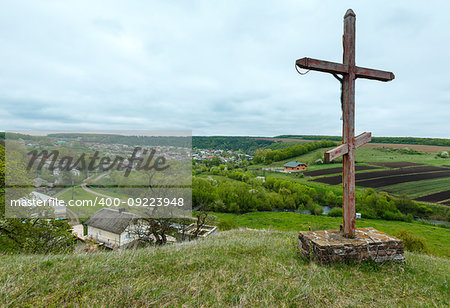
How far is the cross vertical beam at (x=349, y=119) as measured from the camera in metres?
5.19

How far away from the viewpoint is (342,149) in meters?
5.08

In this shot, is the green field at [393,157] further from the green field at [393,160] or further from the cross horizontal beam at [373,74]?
the cross horizontal beam at [373,74]

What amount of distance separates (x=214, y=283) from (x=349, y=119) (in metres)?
4.72

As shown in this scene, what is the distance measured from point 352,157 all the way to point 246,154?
339 feet

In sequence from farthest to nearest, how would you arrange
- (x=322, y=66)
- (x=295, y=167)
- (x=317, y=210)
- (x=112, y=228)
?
(x=295, y=167) < (x=317, y=210) < (x=112, y=228) < (x=322, y=66)

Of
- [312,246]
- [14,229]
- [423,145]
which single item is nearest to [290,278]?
[312,246]

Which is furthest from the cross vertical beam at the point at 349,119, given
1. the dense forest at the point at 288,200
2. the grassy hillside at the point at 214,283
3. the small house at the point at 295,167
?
the small house at the point at 295,167

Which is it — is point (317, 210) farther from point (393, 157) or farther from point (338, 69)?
point (338, 69)

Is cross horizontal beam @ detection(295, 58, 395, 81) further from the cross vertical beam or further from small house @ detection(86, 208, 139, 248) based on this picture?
small house @ detection(86, 208, 139, 248)

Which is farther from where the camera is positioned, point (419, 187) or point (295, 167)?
point (295, 167)

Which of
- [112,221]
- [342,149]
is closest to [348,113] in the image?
[342,149]

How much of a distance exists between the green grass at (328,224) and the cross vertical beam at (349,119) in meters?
21.1

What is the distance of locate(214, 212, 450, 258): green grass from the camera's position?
1077 inches

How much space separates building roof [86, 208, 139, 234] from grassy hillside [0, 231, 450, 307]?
1707 centimetres
